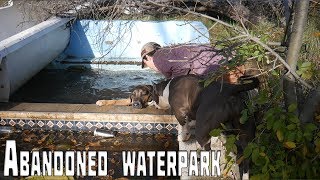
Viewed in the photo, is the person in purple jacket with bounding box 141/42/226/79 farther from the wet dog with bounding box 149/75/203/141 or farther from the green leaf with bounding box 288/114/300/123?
the green leaf with bounding box 288/114/300/123

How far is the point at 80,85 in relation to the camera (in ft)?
26.6

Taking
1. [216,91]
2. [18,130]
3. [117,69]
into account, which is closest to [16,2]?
[117,69]

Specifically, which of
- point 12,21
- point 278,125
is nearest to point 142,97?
point 278,125

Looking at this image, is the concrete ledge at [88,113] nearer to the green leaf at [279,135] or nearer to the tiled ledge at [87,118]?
the tiled ledge at [87,118]

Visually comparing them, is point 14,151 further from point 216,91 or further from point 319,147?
point 319,147

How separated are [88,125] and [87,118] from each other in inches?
4.9

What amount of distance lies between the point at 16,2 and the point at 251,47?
9.29 m

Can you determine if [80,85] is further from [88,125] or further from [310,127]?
[310,127]

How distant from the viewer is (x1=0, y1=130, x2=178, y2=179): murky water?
4.94 metres

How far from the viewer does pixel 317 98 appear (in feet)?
9.00

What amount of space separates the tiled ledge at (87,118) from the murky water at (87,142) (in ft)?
0.33

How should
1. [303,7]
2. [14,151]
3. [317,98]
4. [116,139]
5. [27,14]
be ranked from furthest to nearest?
[27,14]
[116,139]
[14,151]
[317,98]
[303,7]

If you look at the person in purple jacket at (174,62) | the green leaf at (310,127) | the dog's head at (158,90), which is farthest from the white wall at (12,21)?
the green leaf at (310,127)

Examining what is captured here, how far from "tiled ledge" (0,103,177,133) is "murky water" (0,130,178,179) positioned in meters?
0.10
